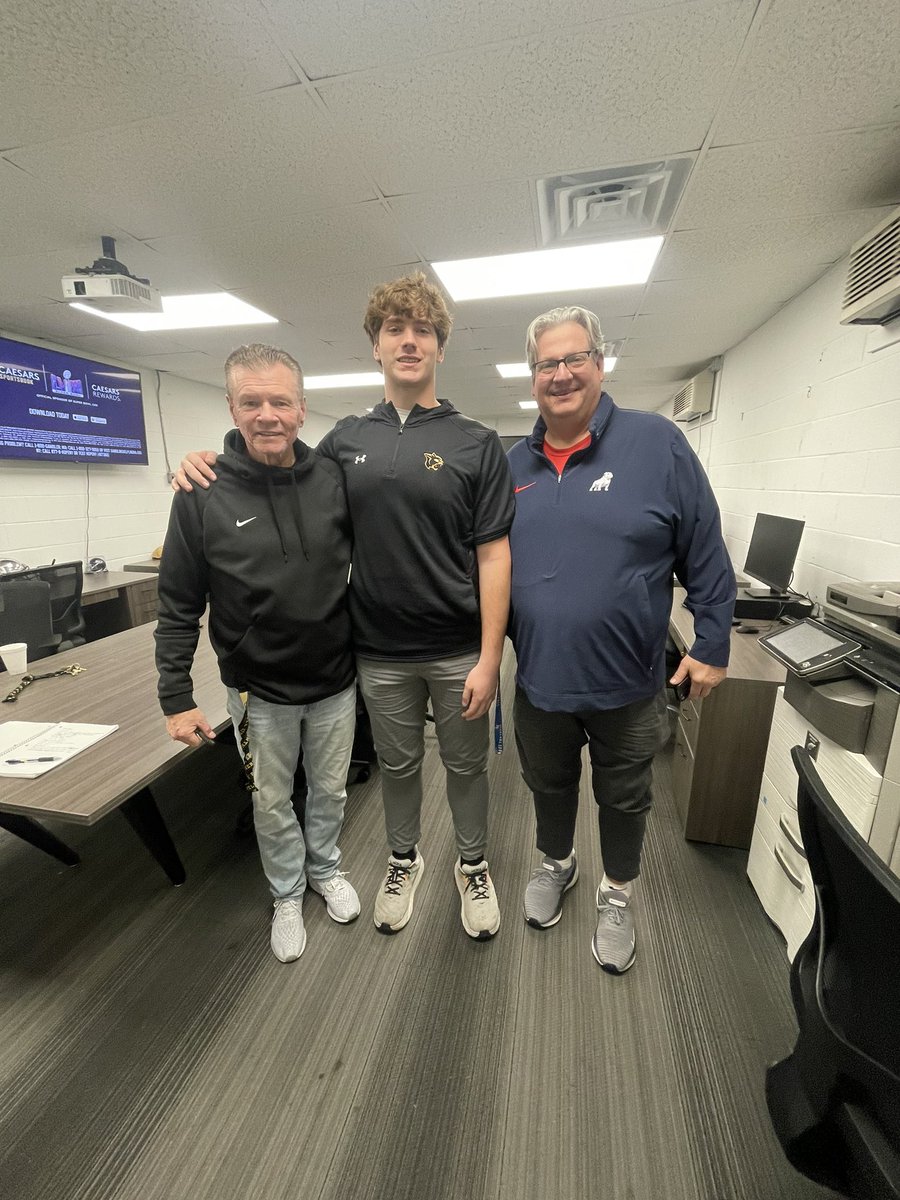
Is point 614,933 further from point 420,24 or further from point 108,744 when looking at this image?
point 420,24

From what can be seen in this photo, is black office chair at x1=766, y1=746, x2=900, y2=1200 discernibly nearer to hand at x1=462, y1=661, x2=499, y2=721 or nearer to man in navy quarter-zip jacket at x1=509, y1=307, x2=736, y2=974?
man in navy quarter-zip jacket at x1=509, y1=307, x2=736, y2=974

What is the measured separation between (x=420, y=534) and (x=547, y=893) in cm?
129

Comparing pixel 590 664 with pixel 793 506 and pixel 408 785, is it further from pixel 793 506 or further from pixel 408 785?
pixel 793 506

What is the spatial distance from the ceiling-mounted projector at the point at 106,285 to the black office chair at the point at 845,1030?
3068 mm

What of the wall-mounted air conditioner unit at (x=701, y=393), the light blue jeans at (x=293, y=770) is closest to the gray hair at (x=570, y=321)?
the light blue jeans at (x=293, y=770)

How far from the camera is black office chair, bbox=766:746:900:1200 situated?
2.10 ft

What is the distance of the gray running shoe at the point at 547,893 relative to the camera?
64.0 inches

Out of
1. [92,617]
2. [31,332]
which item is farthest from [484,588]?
[31,332]

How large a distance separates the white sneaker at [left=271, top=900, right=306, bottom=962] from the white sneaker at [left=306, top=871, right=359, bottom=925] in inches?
3.8

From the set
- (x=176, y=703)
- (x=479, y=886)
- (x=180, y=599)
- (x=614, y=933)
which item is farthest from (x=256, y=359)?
(x=614, y=933)

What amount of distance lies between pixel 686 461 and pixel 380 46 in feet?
4.25

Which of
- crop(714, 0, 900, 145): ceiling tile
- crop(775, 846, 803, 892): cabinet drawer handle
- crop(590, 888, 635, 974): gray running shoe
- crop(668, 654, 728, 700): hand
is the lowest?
crop(590, 888, 635, 974): gray running shoe

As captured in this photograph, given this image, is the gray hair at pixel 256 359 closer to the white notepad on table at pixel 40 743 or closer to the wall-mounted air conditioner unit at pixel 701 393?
the white notepad on table at pixel 40 743

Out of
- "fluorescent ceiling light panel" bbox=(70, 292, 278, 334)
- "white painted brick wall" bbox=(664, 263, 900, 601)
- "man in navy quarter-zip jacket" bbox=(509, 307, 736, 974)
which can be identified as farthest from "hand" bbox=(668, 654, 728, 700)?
"fluorescent ceiling light panel" bbox=(70, 292, 278, 334)
